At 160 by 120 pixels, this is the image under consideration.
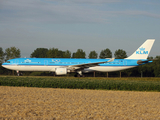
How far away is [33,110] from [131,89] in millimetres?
16250

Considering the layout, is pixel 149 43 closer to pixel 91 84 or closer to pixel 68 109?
pixel 91 84

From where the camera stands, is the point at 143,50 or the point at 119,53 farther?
the point at 119,53

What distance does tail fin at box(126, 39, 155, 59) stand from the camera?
43500mm

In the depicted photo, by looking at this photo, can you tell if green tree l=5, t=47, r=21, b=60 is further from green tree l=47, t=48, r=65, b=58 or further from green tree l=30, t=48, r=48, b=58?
green tree l=30, t=48, r=48, b=58

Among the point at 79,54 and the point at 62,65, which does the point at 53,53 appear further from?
the point at 62,65

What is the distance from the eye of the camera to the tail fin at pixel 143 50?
143 ft

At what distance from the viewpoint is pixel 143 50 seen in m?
43.6

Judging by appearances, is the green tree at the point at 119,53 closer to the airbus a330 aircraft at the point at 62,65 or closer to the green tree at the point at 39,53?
the airbus a330 aircraft at the point at 62,65

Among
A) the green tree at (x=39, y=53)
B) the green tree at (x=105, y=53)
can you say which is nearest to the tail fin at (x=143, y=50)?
the green tree at (x=105, y=53)

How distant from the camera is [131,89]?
24.9m

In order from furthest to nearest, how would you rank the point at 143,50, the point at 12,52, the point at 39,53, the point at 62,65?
the point at 39,53 → the point at 12,52 → the point at 143,50 → the point at 62,65

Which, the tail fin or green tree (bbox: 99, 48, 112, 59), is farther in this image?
green tree (bbox: 99, 48, 112, 59)

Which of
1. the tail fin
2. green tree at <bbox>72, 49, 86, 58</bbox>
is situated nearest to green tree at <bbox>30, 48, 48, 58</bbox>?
green tree at <bbox>72, 49, 86, 58</bbox>

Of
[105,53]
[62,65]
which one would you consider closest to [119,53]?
[105,53]
